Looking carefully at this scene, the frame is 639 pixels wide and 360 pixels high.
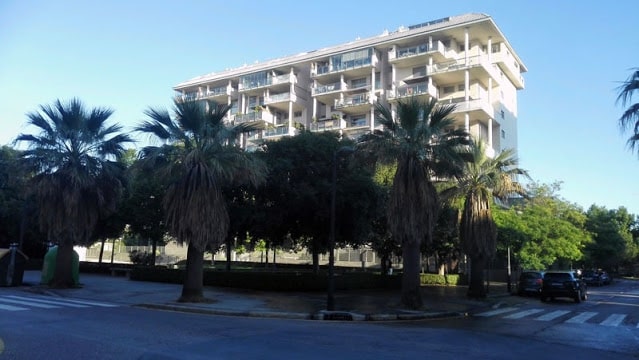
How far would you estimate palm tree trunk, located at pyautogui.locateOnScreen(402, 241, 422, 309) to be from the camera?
66.2ft

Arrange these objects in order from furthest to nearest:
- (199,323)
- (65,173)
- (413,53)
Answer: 1. (413,53)
2. (65,173)
3. (199,323)

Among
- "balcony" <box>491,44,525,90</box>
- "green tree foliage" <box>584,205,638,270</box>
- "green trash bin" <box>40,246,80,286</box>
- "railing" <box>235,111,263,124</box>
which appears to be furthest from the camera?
"green tree foliage" <box>584,205,638,270</box>

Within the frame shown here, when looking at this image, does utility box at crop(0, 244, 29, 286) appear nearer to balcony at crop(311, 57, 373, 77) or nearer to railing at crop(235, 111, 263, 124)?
railing at crop(235, 111, 263, 124)

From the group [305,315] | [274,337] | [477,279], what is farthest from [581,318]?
[274,337]

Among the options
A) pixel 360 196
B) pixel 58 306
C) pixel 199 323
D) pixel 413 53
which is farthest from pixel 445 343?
pixel 413 53

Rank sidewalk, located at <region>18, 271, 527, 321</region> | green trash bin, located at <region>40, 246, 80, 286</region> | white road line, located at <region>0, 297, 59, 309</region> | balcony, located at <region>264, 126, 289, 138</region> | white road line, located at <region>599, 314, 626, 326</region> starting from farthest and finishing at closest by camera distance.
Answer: balcony, located at <region>264, 126, 289, 138</region> → green trash bin, located at <region>40, 246, 80, 286</region> → white road line, located at <region>599, 314, 626, 326</region> → sidewalk, located at <region>18, 271, 527, 321</region> → white road line, located at <region>0, 297, 59, 309</region>

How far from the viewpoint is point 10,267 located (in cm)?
2456

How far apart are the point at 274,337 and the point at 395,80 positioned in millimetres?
56255

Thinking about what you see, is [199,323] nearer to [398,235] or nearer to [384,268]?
[398,235]

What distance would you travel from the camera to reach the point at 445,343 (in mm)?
11750

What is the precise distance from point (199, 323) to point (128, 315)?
8.78 feet

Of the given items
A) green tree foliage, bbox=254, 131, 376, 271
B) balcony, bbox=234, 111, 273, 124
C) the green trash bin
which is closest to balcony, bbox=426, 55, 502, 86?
balcony, bbox=234, 111, 273, 124

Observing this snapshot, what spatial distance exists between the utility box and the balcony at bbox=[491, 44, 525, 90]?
55.8 meters

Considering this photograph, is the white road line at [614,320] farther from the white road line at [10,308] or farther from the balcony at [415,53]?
the balcony at [415,53]
